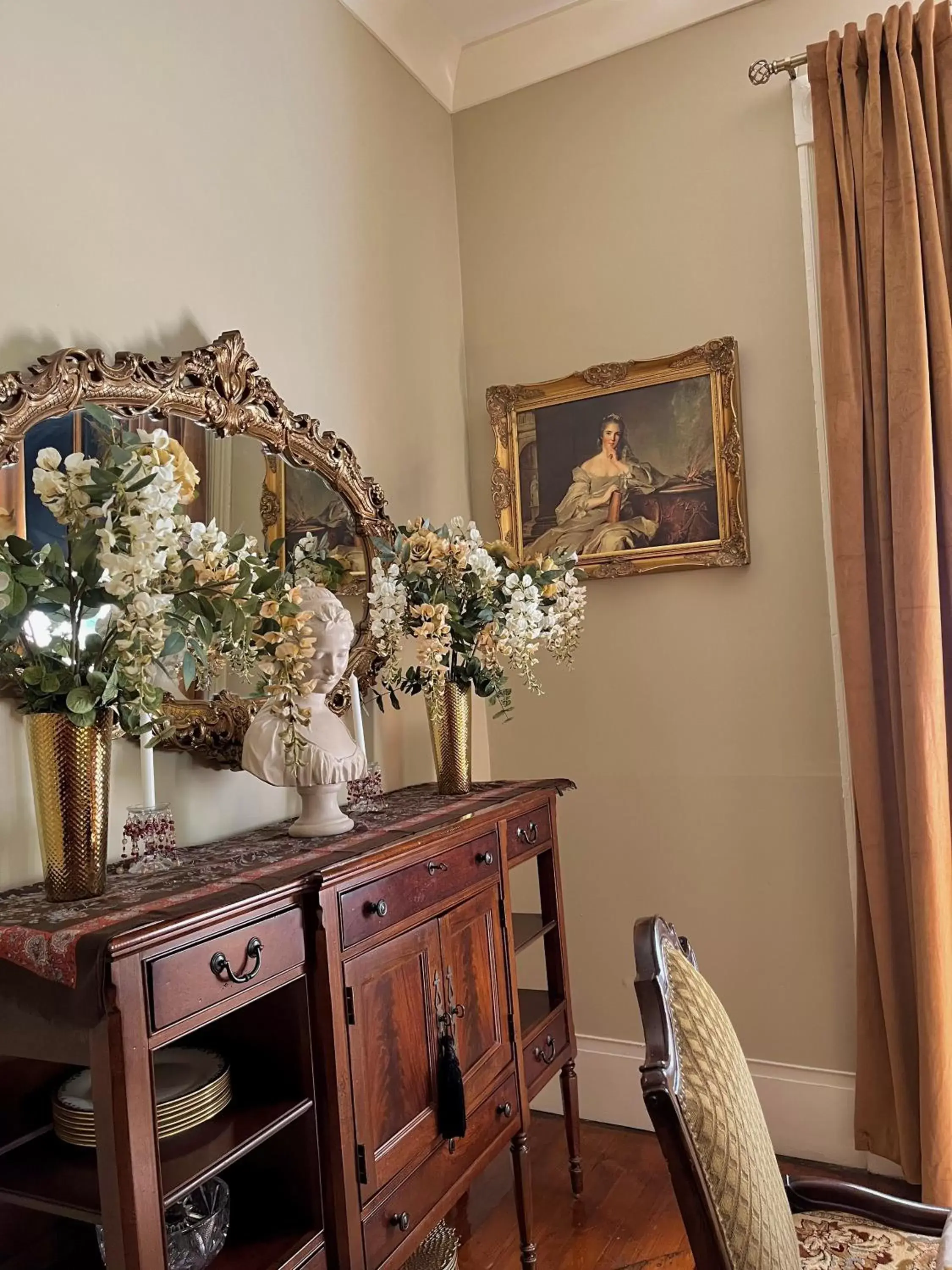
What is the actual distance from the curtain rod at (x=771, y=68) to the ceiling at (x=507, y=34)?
31cm

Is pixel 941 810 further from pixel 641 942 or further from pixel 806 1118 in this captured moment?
pixel 641 942

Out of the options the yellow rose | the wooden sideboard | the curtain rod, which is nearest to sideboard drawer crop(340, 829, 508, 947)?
the wooden sideboard

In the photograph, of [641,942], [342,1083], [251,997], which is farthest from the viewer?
[342,1083]

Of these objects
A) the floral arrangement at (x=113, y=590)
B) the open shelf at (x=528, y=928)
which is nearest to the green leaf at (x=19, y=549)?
the floral arrangement at (x=113, y=590)

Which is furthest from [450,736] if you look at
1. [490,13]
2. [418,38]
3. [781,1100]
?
[490,13]

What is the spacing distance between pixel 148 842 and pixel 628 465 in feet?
6.30

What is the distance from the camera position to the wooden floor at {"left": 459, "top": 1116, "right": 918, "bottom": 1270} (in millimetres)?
2389

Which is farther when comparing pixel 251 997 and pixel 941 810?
pixel 941 810

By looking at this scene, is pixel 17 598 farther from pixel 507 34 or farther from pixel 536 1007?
pixel 507 34

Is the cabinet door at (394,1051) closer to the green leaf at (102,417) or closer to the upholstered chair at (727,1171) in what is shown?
the upholstered chair at (727,1171)

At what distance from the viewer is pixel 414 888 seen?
1.93 meters

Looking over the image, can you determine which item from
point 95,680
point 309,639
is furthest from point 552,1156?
point 95,680

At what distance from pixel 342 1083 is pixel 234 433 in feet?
4.40

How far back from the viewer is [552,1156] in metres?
2.89
